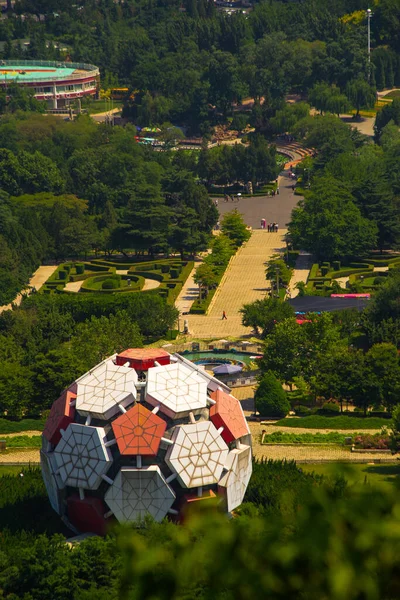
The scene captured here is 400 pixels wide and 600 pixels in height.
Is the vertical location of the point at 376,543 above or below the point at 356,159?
above

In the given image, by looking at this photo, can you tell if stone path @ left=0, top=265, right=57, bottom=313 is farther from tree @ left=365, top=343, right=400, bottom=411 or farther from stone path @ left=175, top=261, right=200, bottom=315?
tree @ left=365, top=343, right=400, bottom=411

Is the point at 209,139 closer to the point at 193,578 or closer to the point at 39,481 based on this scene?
the point at 39,481

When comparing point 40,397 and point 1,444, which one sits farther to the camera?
point 40,397

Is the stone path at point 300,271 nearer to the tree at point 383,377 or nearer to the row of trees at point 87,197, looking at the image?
the row of trees at point 87,197

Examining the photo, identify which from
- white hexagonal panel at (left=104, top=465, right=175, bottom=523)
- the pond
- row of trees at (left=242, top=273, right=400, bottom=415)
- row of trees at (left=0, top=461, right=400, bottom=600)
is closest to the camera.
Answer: row of trees at (left=0, top=461, right=400, bottom=600)

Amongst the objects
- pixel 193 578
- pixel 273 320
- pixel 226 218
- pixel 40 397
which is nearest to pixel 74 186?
pixel 226 218

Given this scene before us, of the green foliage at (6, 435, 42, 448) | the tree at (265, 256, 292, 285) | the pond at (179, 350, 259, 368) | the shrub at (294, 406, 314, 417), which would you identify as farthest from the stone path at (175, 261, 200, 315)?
the green foliage at (6, 435, 42, 448)
